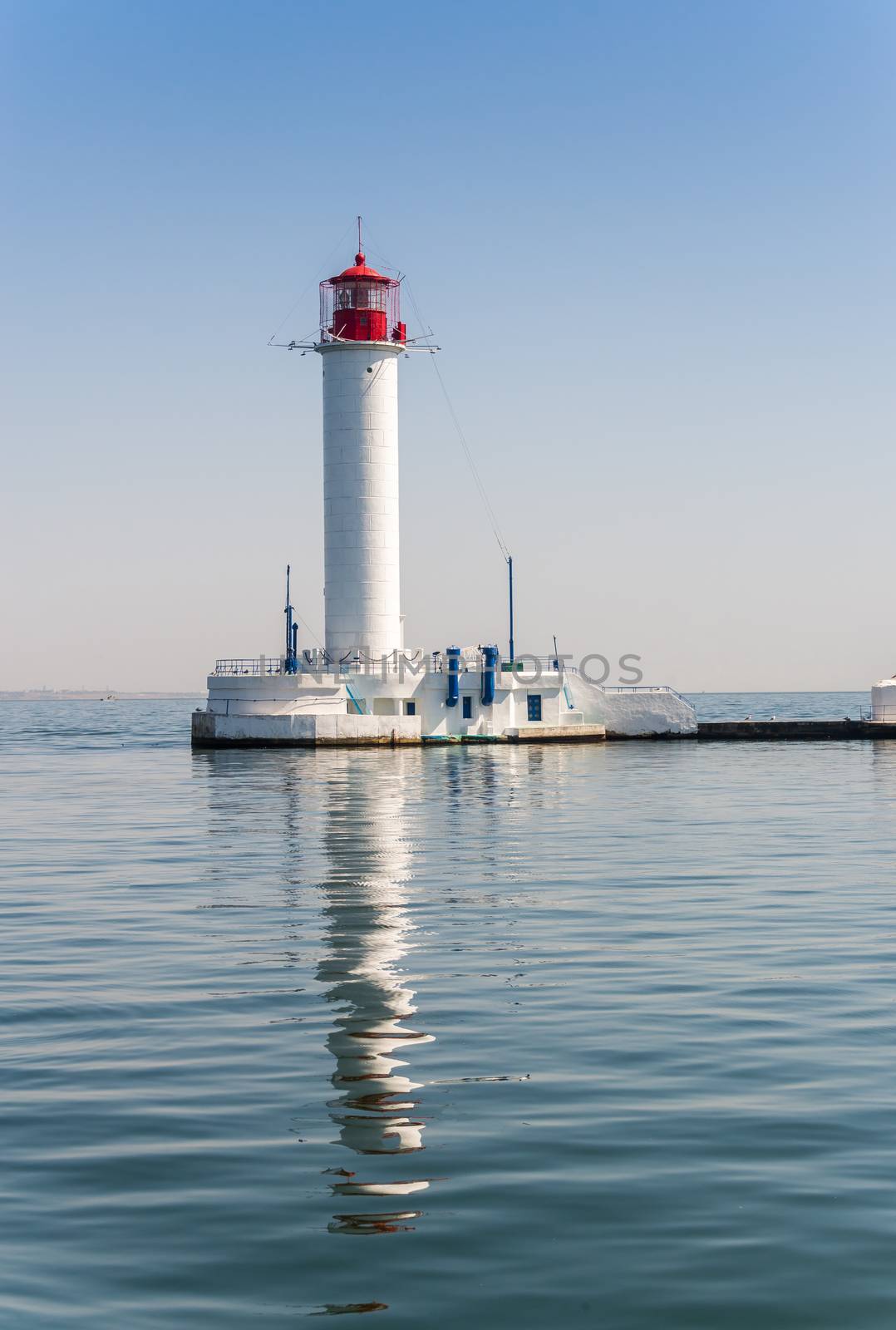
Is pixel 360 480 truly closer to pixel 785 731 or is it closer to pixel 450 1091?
→ pixel 785 731

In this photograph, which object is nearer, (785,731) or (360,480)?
(360,480)

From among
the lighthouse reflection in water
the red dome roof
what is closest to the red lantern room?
the red dome roof

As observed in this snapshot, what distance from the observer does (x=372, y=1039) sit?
11172 mm

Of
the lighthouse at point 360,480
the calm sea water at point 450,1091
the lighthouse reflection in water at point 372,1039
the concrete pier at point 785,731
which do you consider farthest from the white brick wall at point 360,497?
the calm sea water at point 450,1091

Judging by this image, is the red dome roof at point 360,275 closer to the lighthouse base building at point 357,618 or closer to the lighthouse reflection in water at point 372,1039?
the lighthouse base building at point 357,618

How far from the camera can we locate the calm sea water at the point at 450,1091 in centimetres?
672

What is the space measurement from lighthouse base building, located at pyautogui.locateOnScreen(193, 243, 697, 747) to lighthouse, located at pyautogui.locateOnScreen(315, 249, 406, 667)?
0.05 meters

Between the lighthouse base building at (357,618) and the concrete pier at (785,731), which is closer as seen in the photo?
the lighthouse base building at (357,618)

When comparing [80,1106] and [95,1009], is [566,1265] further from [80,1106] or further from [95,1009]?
[95,1009]

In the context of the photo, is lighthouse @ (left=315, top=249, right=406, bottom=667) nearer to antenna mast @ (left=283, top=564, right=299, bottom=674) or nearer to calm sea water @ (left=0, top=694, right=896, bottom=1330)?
antenna mast @ (left=283, top=564, right=299, bottom=674)

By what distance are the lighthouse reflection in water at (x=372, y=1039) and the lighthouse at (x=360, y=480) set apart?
37.5 meters

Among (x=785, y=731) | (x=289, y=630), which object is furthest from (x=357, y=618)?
(x=785, y=731)

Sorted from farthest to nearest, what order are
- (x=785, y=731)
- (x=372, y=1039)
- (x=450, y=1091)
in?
(x=785, y=731) < (x=372, y=1039) < (x=450, y=1091)

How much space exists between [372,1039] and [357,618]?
50.3 meters
